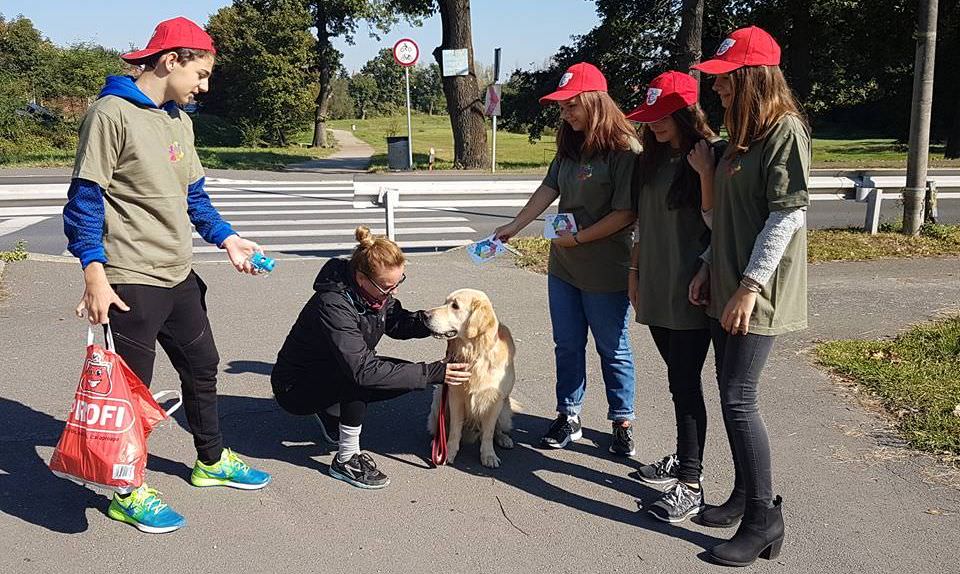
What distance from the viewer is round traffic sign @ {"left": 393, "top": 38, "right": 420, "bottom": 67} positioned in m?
20.7

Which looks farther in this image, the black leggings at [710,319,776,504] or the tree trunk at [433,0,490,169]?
the tree trunk at [433,0,490,169]

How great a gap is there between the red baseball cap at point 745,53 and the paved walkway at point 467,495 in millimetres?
2045

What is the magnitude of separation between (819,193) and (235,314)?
807 cm

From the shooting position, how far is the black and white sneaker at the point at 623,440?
4.37 metres

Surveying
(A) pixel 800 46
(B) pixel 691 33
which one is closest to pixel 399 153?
(B) pixel 691 33

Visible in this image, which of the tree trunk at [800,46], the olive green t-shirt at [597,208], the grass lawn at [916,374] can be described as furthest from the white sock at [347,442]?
the tree trunk at [800,46]

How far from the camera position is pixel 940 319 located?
6.88 meters

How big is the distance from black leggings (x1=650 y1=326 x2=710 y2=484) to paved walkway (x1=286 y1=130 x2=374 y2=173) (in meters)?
18.6

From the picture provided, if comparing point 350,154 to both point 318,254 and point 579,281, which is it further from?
point 579,281

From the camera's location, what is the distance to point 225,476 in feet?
12.9

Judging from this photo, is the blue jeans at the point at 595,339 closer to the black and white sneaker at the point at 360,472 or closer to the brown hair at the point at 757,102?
the black and white sneaker at the point at 360,472

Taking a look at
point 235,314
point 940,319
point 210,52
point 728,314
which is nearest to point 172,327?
point 210,52

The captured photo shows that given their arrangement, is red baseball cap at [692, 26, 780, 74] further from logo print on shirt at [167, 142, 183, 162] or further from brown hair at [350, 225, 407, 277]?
logo print on shirt at [167, 142, 183, 162]

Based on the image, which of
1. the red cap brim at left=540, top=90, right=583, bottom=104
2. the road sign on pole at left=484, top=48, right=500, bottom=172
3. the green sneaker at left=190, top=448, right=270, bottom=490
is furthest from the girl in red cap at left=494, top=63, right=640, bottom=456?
the road sign on pole at left=484, top=48, right=500, bottom=172
